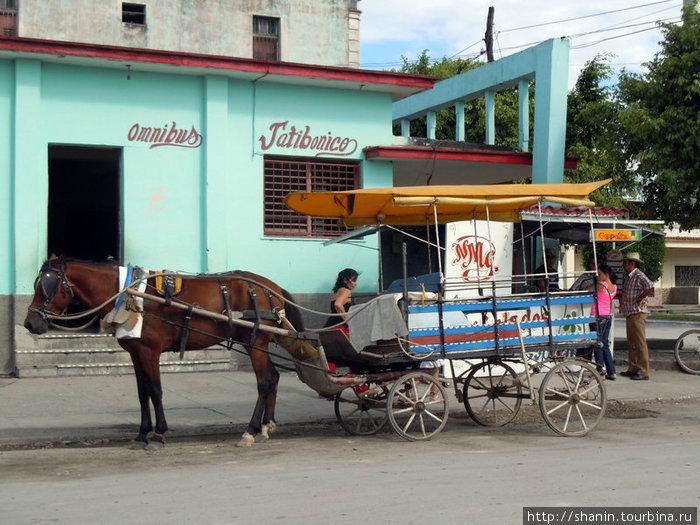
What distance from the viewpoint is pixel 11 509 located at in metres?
6.35

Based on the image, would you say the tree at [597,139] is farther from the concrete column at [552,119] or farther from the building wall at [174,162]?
the building wall at [174,162]

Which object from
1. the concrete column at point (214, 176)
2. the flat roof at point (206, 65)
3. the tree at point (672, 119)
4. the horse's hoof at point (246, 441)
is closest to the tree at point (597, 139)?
the tree at point (672, 119)

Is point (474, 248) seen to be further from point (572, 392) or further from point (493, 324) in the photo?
point (572, 392)

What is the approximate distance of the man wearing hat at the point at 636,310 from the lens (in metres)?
14.3

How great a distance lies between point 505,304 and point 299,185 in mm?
7458

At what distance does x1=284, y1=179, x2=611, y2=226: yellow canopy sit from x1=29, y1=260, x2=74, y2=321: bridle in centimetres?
257

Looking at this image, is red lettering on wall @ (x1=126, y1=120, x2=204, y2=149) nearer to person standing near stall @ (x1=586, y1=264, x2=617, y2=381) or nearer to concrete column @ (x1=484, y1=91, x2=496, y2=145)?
person standing near stall @ (x1=586, y1=264, x2=617, y2=381)

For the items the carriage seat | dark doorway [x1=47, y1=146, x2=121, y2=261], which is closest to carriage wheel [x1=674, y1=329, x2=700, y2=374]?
the carriage seat

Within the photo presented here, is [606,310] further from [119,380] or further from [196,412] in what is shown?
[119,380]

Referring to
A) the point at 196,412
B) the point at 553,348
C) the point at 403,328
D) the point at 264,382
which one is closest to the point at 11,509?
the point at 264,382

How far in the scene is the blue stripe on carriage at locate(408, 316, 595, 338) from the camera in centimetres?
937

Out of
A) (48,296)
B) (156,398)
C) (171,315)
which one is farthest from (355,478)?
(48,296)

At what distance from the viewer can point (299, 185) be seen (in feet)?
53.6

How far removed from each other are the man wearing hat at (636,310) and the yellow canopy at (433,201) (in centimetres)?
424
